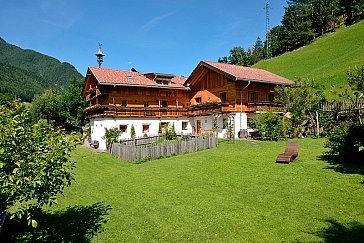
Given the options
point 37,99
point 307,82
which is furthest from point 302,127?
point 37,99

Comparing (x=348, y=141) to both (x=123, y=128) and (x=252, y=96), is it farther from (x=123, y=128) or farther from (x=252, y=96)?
(x=123, y=128)

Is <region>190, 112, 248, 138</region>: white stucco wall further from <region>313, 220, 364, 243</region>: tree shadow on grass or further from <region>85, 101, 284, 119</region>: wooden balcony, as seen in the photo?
<region>313, 220, 364, 243</region>: tree shadow on grass

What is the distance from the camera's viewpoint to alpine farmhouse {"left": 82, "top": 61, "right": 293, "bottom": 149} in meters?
25.2

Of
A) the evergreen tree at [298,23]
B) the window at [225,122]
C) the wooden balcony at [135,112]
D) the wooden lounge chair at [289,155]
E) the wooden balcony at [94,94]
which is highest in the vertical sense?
the evergreen tree at [298,23]

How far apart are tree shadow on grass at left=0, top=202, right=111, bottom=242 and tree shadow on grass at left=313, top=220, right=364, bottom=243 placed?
520cm

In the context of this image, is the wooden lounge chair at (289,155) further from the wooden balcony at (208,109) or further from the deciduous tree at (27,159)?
the wooden balcony at (208,109)

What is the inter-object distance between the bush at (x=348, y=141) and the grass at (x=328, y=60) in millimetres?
25719

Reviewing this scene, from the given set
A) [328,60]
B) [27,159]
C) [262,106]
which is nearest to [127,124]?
[262,106]

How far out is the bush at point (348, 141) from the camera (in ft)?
34.4

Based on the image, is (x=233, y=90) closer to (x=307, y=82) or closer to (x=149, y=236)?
(x=307, y=82)

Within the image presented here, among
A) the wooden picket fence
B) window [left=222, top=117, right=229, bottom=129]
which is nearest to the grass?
window [left=222, top=117, right=229, bottom=129]

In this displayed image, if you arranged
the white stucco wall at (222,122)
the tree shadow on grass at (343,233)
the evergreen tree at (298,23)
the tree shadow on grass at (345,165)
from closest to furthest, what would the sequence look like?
the tree shadow on grass at (343,233), the tree shadow on grass at (345,165), the white stucco wall at (222,122), the evergreen tree at (298,23)

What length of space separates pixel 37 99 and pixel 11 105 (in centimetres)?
5794

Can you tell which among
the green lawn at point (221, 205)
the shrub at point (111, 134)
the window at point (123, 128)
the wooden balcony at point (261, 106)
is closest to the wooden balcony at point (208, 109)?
the wooden balcony at point (261, 106)
